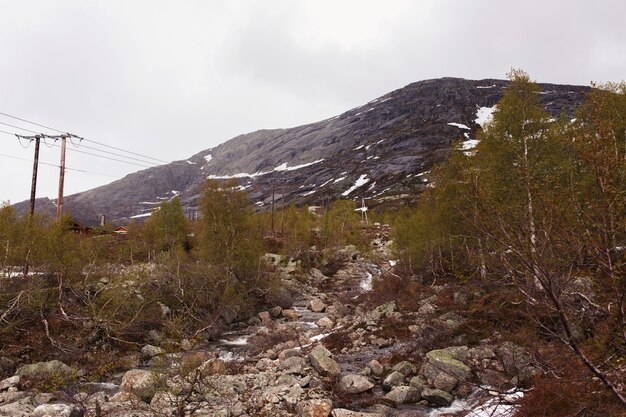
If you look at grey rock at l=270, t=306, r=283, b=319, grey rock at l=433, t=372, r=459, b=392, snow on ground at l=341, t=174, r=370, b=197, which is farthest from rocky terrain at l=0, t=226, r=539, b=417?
snow on ground at l=341, t=174, r=370, b=197

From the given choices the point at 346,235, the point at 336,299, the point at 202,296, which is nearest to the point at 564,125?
the point at 336,299

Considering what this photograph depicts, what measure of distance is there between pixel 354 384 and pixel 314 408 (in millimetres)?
2814

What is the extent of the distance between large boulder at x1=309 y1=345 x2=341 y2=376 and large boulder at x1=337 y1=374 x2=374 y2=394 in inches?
45.1

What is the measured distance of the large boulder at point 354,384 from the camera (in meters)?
15.7

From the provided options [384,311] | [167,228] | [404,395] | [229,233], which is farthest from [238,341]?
[167,228]

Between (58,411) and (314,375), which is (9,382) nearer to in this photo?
(58,411)

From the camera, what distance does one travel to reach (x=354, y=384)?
15844 millimetres

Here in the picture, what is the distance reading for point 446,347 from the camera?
18.1 meters

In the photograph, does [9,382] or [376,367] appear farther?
[376,367]

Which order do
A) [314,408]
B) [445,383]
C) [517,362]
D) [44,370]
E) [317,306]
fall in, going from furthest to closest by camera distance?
[317,306]
[44,370]
[445,383]
[517,362]
[314,408]

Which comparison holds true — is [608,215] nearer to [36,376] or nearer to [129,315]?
[36,376]

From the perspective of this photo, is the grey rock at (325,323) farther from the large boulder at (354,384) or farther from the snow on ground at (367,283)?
the snow on ground at (367,283)

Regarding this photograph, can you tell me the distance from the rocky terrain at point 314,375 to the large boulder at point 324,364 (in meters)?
0.06

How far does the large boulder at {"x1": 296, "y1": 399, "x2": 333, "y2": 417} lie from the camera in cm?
1340
